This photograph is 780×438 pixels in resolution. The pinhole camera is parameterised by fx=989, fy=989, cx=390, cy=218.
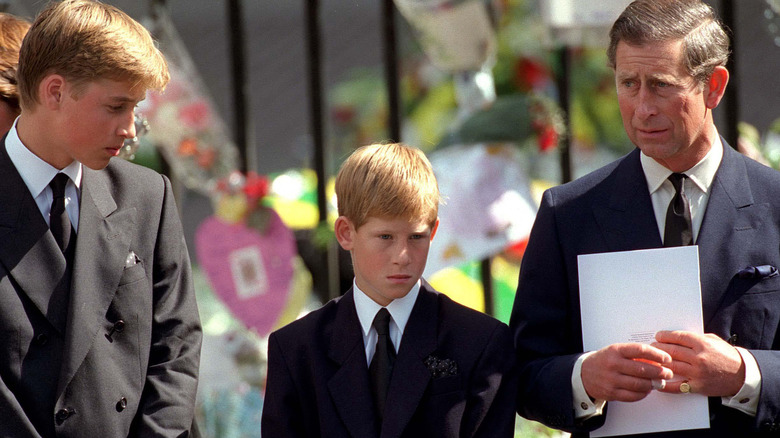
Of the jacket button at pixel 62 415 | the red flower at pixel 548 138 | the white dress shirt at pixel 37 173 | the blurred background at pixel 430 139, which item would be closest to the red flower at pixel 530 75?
the blurred background at pixel 430 139

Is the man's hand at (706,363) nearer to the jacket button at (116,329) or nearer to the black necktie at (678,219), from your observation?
the black necktie at (678,219)

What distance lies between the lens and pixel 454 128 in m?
3.99

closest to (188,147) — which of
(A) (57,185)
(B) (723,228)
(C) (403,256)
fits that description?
(A) (57,185)

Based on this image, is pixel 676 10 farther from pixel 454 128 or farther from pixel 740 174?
pixel 454 128

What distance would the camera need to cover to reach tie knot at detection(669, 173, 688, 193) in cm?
212

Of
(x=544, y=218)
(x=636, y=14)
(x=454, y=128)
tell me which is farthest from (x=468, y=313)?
(x=454, y=128)

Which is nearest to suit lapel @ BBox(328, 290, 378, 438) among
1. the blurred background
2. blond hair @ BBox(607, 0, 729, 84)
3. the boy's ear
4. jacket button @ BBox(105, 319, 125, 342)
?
the boy's ear

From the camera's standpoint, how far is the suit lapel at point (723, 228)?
2.05 meters

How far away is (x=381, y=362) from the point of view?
85.3 inches

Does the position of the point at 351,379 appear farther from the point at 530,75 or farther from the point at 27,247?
A: the point at 530,75

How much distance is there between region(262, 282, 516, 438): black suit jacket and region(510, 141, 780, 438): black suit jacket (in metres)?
0.09

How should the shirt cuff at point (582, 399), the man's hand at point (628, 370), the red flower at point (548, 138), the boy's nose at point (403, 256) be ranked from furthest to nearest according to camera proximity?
the red flower at point (548, 138), the boy's nose at point (403, 256), the shirt cuff at point (582, 399), the man's hand at point (628, 370)

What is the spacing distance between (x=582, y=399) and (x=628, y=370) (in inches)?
5.9

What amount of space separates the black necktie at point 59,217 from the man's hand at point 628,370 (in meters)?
1.16
